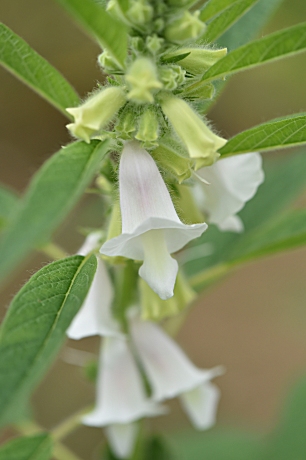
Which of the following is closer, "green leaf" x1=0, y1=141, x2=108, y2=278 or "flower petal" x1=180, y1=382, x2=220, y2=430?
"green leaf" x1=0, y1=141, x2=108, y2=278

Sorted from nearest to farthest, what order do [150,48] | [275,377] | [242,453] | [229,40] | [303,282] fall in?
[150,48], [229,40], [242,453], [275,377], [303,282]

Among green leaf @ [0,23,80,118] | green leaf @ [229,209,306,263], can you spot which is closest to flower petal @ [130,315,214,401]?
green leaf @ [229,209,306,263]

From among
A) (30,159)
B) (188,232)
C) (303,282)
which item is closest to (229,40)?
(188,232)

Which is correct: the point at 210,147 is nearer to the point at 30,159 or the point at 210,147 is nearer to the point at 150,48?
the point at 150,48

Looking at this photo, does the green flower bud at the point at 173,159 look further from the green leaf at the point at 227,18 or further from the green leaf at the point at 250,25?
the green leaf at the point at 250,25

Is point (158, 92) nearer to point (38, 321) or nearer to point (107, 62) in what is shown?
point (107, 62)

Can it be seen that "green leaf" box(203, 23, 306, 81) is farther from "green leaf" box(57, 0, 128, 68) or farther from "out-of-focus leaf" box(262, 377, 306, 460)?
"out-of-focus leaf" box(262, 377, 306, 460)

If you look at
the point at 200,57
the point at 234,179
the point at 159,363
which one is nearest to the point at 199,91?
the point at 200,57
